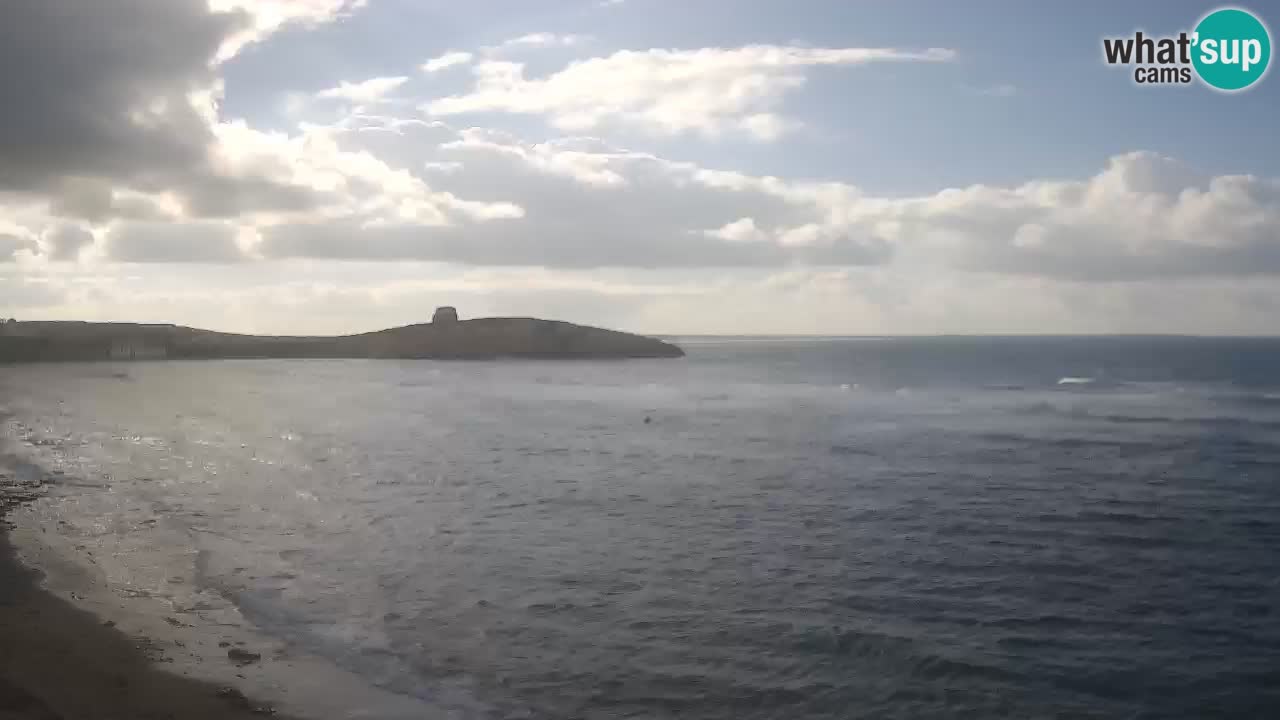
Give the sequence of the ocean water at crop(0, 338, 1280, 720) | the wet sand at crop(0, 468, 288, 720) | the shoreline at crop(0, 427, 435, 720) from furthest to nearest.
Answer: the ocean water at crop(0, 338, 1280, 720)
the shoreline at crop(0, 427, 435, 720)
the wet sand at crop(0, 468, 288, 720)

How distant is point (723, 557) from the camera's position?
29062 mm

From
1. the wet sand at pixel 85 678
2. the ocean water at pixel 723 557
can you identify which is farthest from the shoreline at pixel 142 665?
the ocean water at pixel 723 557

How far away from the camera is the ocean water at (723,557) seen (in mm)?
18688

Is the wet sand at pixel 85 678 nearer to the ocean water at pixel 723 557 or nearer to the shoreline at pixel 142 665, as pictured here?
the shoreline at pixel 142 665

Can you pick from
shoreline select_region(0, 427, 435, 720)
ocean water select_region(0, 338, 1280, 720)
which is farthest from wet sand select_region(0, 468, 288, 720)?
ocean water select_region(0, 338, 1280, 720)

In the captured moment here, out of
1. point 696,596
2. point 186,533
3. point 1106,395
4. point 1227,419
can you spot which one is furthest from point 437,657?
point 1106,395

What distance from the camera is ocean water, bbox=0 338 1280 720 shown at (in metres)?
18.7

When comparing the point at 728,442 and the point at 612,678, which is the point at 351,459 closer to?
the point at 728,442

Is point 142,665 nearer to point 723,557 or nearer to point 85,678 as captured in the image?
point 85,678

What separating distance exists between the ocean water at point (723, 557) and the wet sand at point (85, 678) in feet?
9.70

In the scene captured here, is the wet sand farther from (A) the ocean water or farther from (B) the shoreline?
(A) the ocean water

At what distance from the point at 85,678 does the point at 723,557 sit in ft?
60.5

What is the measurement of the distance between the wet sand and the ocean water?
2.96 meters

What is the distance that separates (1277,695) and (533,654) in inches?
629
